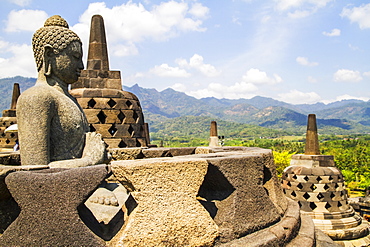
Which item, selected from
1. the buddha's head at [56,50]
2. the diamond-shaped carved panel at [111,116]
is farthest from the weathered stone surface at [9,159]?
the diamond-shaped carved panel at [111,116]

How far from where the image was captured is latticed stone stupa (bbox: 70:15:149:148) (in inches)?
199

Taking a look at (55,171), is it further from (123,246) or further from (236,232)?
(236,232)

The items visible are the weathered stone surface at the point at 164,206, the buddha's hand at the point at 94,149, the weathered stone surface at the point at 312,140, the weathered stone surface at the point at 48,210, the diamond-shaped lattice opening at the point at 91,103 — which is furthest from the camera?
the weathered stone surface at the point at 312,140

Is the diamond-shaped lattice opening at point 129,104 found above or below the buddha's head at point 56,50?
below

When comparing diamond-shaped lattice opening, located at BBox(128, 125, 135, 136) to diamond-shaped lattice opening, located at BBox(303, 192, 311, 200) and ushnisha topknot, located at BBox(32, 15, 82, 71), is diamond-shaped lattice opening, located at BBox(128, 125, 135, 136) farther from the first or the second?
diamond-shaped lattice opening, located at BBox(303, 192, 311, 200)

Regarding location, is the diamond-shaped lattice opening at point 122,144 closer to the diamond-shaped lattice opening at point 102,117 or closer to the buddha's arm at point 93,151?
the diamond-shaped lattice opening at point 102,117

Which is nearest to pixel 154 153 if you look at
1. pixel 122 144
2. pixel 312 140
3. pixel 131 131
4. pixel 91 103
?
pixel 122 144

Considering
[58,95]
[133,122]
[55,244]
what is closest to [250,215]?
[55,244]

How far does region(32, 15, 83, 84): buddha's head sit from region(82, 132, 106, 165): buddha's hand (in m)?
0.67

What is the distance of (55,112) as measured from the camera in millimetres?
2678

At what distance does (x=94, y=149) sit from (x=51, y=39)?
1.17m

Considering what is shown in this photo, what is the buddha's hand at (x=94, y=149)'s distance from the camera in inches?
110

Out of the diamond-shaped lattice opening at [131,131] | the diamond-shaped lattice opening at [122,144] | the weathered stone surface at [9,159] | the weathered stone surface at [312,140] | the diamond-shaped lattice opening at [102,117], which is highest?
the diamond-shaped lattice opening at [102,117]

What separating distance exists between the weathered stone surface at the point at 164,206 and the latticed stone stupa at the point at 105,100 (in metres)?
3.02
